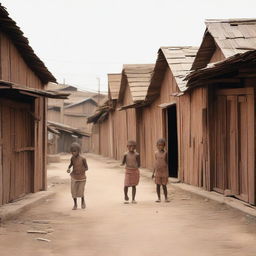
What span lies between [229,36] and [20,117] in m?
5.12

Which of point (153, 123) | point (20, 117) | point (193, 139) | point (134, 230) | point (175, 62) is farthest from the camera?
point (153, 123)

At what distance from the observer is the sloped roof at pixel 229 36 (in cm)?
1130

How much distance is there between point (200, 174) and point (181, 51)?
5449 mm

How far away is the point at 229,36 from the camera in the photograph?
11.7 meters

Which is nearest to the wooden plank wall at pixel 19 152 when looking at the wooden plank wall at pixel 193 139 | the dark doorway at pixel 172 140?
the wooden plank wall at pixel 193 139

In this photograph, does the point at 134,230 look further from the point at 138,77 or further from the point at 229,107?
the point at 138,77

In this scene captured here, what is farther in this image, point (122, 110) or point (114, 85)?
point (114, 85)

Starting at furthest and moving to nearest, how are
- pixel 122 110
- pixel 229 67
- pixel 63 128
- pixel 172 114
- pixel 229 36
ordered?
pixel 63 128
pixel 122 110
pixel 172 114
pixel 229 36
pixel 229 67

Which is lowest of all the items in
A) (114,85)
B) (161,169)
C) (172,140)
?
(161,169)

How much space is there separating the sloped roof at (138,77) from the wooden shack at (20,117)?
9882 mm

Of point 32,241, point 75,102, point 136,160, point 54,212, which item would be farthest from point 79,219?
point 75,102

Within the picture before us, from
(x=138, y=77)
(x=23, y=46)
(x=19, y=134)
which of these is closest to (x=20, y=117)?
(x=19, y=134)

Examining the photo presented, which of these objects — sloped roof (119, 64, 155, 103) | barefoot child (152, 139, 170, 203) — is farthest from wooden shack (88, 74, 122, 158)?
barefoot child (152, 139, 170, 203)

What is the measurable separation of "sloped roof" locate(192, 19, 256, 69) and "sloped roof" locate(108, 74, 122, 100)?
62.3 feet
